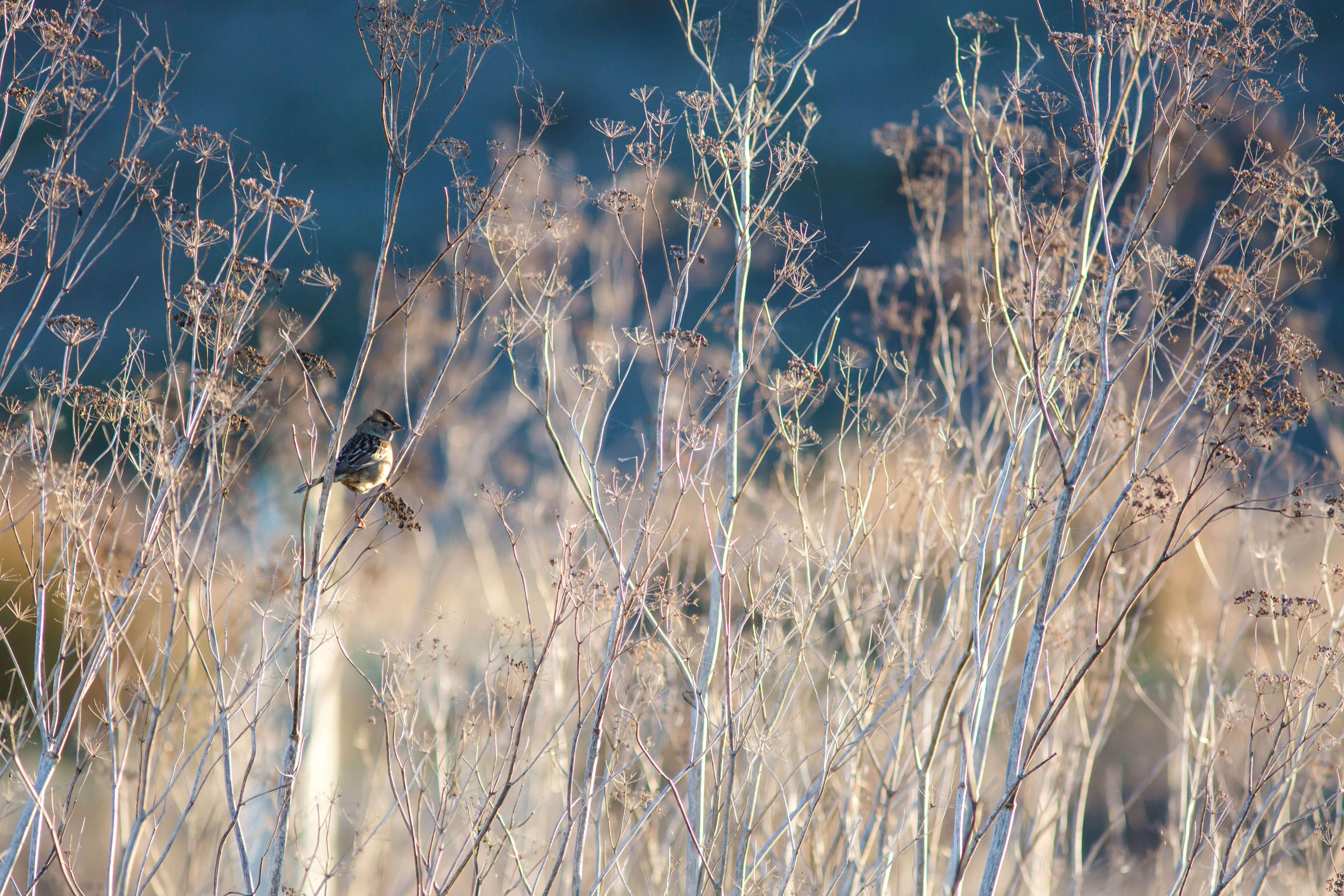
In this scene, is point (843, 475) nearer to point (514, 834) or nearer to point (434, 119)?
point (434, 119)

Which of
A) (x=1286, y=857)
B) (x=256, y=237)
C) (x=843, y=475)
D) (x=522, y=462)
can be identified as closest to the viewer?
(x=843, y=475)

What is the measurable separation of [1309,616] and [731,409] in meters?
2.45

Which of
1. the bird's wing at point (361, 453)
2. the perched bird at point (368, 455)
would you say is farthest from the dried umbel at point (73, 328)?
the bird's wing at point (361, 453)

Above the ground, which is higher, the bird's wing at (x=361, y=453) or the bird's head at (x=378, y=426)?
the bird's head at (x=378, y=426)

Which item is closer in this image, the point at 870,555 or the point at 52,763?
the point at 52,763

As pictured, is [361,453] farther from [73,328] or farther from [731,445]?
[731,445]

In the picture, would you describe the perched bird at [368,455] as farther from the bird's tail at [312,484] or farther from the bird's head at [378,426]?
the bird's tail at [312,484]

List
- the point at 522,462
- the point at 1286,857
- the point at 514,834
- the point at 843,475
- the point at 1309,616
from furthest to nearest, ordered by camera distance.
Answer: the point at 522,462 < the point at 1286,857 < the point at 514,834 < the point at 843,475 < the point at 1309,616

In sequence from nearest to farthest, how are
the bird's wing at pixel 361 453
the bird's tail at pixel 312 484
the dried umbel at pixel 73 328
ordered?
the bird's tail at pixel 312 484, the dried umbel at pixel 73 328, the bird's wing at pixel 361 453

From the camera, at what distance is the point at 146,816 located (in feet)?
11.8

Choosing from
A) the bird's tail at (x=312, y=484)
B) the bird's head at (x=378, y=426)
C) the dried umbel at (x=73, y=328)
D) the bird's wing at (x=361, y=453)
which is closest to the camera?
the bird's tail at (x=312, y=484)

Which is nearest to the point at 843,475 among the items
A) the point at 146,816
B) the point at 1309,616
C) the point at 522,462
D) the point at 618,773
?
the point at 618,773

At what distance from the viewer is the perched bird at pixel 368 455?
17.9ft

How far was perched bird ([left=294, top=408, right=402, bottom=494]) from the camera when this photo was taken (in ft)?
17.9
